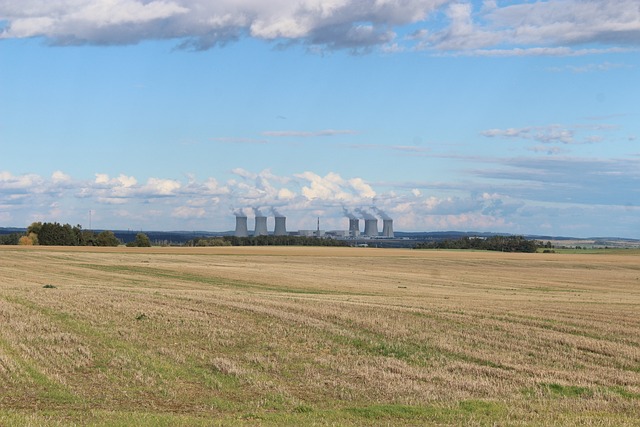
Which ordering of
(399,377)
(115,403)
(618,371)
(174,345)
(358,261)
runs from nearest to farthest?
(115,403) → (399,377) → (618,371) → (174,345) → (358,261)

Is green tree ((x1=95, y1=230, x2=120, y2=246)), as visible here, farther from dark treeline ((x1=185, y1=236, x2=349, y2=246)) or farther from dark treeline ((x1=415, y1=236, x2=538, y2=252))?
dark treeline ((x1=415, y1=236, x2=538, y2=252))

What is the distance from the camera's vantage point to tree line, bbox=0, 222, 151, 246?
150 metres

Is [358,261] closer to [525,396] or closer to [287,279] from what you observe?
[287,279]

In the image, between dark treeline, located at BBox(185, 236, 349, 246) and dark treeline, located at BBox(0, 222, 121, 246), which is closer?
dark treeline, located at BBox(0, 222, 121, 246)

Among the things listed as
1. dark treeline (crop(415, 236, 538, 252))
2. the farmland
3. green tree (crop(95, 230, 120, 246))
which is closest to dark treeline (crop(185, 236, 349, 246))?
green tree (crop(95, 230, 120, 246))

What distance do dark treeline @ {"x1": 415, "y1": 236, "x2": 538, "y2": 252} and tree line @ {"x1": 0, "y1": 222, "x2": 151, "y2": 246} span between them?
215 feet

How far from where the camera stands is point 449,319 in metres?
28.0

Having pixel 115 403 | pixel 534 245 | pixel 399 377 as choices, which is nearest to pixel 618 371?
pixel 399 377

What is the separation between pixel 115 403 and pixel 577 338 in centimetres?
1479

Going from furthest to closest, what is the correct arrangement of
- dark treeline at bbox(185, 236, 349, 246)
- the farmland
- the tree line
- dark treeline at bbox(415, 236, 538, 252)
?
1. dark treeline at bbox(185, 236, 349, 246)
2. dark treeline at bbox(415, 236, 538, 252)
3. the tree line
4. the farmland

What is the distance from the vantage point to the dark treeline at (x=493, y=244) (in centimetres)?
17088

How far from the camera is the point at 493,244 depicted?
591 ft

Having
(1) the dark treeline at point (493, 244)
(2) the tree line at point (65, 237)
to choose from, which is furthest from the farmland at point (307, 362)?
(1) the dark treeline at point (493, 244)

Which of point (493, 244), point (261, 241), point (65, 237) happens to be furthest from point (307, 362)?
point (261, 241)
